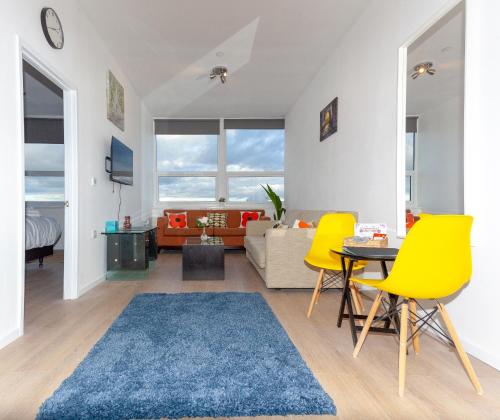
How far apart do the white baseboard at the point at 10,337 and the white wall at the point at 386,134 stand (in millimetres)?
2770

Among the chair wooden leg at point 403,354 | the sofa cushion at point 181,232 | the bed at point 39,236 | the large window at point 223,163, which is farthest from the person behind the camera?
the large window at point 223,163

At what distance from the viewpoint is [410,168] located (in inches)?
99.9

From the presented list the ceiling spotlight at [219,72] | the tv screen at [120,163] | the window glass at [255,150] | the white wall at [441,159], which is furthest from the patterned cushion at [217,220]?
the white wall at [441,159]

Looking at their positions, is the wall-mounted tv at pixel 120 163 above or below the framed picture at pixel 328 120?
below

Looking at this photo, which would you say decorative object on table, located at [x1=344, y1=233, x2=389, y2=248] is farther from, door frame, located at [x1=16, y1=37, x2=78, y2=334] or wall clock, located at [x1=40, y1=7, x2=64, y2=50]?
wall clock, located at [x1=40, y1=7, x2=64, y2=50]

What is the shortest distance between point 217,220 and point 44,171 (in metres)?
3.67

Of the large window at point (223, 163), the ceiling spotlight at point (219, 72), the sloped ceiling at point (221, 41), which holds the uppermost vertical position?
the sloped ceiling at point (221, 41)

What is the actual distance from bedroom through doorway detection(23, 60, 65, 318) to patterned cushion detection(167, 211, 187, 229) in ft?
5.91

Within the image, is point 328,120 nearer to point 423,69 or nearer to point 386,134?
point 386,134

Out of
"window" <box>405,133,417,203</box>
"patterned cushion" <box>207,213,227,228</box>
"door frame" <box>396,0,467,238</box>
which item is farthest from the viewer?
"patterned cushion" <box>207,213,227,228</box>

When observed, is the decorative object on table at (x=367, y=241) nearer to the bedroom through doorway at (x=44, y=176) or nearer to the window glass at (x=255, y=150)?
the bedroom through doorway at (x=44, y=176)

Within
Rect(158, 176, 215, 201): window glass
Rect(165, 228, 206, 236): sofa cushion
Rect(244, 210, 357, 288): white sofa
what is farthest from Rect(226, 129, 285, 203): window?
Rect(244, 210, 357, 288): white sofa

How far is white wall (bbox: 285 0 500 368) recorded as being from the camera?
72.9 inches

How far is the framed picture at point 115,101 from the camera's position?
13.9 feet
